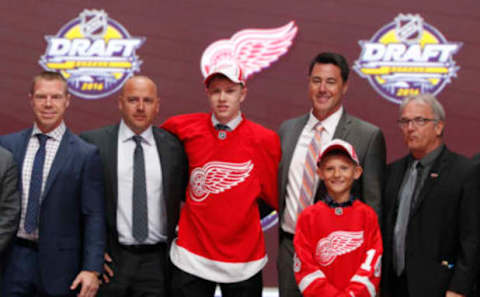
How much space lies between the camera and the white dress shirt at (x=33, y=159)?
2.37 meters

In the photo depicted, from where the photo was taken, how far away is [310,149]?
2.60m

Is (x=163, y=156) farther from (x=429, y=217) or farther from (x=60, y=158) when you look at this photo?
(x=429, y=217)

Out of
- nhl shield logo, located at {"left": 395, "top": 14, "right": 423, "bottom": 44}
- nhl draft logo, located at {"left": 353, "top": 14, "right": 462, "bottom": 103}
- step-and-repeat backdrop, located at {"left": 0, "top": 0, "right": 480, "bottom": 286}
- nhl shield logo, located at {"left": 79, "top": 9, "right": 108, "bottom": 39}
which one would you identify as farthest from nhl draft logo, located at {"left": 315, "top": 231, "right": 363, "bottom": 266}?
nhl shield logo, located at {"left": 79, "top": 9, "right": 108, "bottom": 39}

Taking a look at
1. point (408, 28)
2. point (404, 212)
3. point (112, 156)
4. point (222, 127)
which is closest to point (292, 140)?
point (222, 127)

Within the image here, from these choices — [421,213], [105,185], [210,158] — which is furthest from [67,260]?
[421,213]

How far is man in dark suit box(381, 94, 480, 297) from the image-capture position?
7.62 feet

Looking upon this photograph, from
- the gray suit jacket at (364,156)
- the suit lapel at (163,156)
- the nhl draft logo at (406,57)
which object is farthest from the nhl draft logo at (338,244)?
the nhl draft logo at (406,57)

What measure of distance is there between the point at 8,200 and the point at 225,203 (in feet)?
3.14

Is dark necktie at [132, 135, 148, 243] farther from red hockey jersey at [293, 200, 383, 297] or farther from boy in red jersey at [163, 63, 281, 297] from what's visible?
red hockey jersey at [293, 200, 383, 297]

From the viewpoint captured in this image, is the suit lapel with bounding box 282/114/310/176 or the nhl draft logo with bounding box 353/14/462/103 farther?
the nhl draft logo with bounding box 353/14/462/103

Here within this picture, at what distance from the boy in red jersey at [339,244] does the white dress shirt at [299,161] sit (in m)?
0.26

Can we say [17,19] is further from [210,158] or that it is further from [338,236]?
[338,236]

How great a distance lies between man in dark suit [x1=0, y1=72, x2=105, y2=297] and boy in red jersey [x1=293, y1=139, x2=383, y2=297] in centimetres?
95

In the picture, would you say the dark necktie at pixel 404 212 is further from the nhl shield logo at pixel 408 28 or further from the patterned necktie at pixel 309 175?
the nhl shield logo at pixel 408 28
